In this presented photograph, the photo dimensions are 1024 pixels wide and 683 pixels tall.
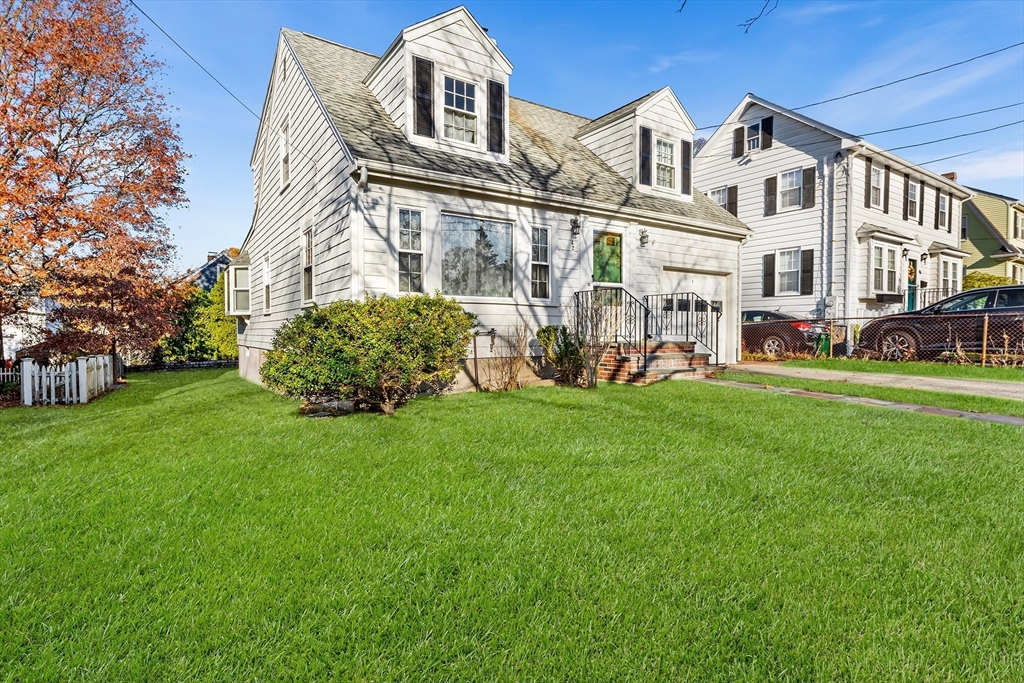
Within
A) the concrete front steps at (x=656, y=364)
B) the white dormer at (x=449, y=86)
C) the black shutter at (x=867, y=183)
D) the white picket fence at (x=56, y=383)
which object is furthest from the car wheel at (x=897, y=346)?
the white picket fence at (x=56, y=383)

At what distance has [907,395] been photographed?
→ 24.7 ft

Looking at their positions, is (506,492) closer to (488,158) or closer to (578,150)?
(488,158)

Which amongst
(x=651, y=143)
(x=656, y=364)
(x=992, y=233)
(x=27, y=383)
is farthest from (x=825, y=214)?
(x=27, y=383)

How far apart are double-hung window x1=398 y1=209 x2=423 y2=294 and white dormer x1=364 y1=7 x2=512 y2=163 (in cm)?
151

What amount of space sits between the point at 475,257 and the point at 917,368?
9.43 m

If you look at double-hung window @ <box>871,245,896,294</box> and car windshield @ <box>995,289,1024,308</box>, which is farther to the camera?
double-hung window @ <box>871,245,896,294</box>

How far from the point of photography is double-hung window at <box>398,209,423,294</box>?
26.8 feet

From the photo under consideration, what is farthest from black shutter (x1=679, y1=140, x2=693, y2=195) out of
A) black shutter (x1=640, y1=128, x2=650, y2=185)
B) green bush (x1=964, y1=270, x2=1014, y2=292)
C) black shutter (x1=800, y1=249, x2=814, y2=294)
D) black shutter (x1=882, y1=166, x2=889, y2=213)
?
green bush (x1=964, y1=270, x2=1014, y2=292)

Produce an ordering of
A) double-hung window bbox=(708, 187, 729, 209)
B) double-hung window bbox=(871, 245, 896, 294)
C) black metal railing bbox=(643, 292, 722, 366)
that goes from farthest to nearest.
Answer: double-hung window bbox=(708, 187, 729, 209), double-hung window bbox=(871, 245, 896, 294), black metal railing bbox=(643, 292, 722, 366)

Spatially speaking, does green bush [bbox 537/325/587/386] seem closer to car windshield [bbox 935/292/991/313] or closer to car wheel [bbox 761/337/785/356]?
car wheel [bbox 761/337/785/356]

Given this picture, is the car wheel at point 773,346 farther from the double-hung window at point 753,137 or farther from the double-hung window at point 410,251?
the double-hung window at point 410,251

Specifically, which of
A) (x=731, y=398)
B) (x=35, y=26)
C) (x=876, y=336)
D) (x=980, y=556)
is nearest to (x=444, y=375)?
(x=731, y=398)

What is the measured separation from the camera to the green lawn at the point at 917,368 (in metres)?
9.49

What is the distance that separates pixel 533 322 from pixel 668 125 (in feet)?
20.2
